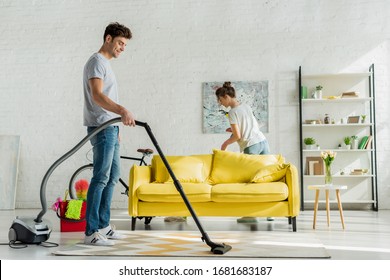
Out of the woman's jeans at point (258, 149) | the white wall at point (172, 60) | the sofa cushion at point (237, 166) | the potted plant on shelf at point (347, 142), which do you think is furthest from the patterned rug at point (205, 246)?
the white wall at point (172, 60)

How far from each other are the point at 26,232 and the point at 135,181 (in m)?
1.45

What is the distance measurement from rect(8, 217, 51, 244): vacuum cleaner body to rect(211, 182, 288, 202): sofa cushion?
1.70 meters

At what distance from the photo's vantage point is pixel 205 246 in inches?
152

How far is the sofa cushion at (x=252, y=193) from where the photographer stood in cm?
499

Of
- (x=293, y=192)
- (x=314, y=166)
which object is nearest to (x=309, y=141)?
(x=314, y=166)

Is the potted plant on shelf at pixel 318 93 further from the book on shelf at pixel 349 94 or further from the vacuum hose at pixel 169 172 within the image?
the vacuum hose at pixel 169 172

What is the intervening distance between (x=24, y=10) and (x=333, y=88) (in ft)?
16.2

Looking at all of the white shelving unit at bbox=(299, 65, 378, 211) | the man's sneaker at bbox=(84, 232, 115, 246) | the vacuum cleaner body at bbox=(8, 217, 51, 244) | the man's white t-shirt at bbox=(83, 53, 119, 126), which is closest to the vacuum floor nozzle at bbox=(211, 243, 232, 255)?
the man's sneaker at bbox=(84, 232, 115, 246)
